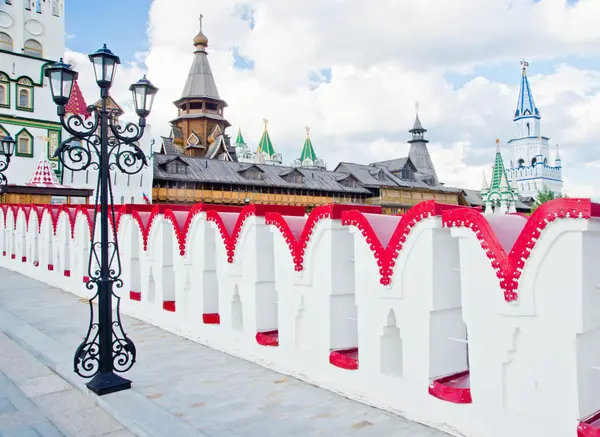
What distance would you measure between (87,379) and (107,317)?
718 mm

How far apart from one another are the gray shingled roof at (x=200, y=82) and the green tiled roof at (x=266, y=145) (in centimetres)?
1900

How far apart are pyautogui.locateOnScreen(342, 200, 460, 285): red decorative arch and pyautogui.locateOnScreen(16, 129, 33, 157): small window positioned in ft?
91.2

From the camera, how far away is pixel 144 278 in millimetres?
8883

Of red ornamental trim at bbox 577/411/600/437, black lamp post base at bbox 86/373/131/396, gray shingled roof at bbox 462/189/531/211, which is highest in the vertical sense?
gray shingled roof at bbox 462/189/531/211

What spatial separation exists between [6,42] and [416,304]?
3140 centimetres

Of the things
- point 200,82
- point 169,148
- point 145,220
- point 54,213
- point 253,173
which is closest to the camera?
point 145,220

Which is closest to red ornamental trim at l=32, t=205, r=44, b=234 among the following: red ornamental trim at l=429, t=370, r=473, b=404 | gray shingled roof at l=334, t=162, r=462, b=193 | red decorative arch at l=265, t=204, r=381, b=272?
red decorative arch at l=265, t=204, r=381, b=272

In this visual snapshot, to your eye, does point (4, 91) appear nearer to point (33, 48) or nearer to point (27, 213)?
point (33, 48)

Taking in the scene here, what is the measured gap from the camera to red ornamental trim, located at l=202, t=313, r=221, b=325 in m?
7.30

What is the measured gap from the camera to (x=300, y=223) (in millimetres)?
6656

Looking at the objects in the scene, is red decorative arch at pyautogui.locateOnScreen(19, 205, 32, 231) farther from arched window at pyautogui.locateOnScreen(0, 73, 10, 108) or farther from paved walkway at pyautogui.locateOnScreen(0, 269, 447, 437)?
arched window at pyautogui.locateOnScreen(0, 73, 10, 108)

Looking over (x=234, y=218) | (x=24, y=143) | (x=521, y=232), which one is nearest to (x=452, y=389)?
(x=521, y=232)

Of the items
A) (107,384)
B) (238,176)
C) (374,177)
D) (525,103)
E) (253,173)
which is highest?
(525,103)

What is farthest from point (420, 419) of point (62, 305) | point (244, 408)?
point (62, 305)
